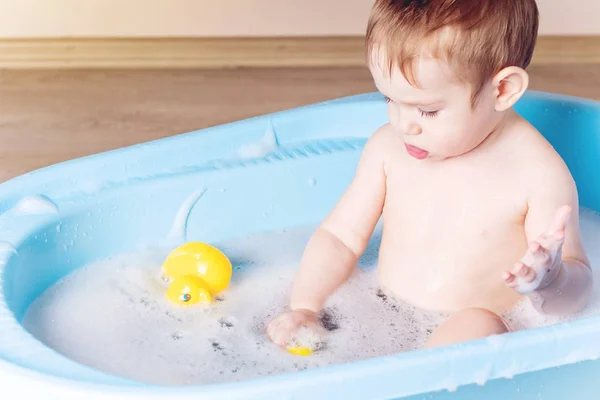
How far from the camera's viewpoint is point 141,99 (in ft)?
6.93

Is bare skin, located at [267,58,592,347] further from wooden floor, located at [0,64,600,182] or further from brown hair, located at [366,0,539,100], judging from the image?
wooden floor, located at [0,64,600,182]

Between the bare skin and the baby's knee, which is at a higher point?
the bare skin

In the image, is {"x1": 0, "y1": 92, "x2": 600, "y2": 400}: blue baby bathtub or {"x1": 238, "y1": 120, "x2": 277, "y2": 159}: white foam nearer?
{"x1": 0, "y1": 92, "x2": 600, "y2": 400}: blue baby bathtub

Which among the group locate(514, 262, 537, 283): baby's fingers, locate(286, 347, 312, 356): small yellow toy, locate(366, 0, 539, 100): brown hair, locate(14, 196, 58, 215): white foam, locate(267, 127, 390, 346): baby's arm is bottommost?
locate(286, 347, 312, 356): small yellow toy

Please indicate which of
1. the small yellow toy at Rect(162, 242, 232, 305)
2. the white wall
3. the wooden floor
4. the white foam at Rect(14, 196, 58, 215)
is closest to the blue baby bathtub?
the white foam at Rect(14, 196, 58, 215)

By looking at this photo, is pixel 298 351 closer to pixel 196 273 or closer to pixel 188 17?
pixel 196 273

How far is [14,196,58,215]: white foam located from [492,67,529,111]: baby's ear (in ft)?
1.80

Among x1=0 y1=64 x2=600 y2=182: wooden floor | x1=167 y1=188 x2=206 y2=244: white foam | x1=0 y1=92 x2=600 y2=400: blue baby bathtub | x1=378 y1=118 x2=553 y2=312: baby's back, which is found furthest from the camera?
x1=0 y1=64 x2=600 y2=182: wooden floor

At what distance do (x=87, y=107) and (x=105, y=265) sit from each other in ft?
3.21

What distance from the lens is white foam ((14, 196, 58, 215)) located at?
1.08m

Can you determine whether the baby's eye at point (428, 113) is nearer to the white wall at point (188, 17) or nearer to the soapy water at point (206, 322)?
the soapy water at point (206, 322)

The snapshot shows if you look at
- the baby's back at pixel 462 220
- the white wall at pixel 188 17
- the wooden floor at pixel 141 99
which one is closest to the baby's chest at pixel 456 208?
the baby's back at pixel 462 220

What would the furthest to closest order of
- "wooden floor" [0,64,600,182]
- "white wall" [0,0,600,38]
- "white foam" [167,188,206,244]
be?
"white wall" [0,0,600,38]
"wooden floor" [0,64,600,182]
"white foam" [167,188,206,244]

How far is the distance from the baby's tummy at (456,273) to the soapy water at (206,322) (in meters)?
0.02
